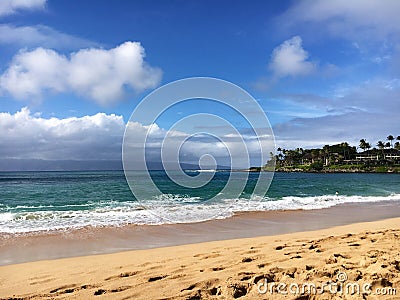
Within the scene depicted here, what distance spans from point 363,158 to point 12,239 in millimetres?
142427

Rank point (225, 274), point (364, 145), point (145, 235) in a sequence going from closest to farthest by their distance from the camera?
point (225, 274) → point (145, 235) → point (364, 145)

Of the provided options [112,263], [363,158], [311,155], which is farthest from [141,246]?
[311,155]

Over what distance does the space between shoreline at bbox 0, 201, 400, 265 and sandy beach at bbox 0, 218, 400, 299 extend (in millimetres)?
1210

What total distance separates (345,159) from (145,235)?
144265mm

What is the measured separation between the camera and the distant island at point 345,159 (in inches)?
4587

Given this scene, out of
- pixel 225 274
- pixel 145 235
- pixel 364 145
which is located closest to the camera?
pixel 225 274

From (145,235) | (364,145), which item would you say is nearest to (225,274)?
(145,235)

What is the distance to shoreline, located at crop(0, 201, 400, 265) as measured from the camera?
8359 millimetres

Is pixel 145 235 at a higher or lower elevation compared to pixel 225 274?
lower

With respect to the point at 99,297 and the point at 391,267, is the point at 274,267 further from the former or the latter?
the point at 99,297

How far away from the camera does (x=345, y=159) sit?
138125 millimetres

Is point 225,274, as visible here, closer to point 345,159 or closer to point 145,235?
point 145,235

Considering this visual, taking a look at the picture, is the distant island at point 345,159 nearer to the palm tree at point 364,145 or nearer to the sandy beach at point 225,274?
the palm tree at point 364,145

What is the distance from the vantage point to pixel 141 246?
889 cm
